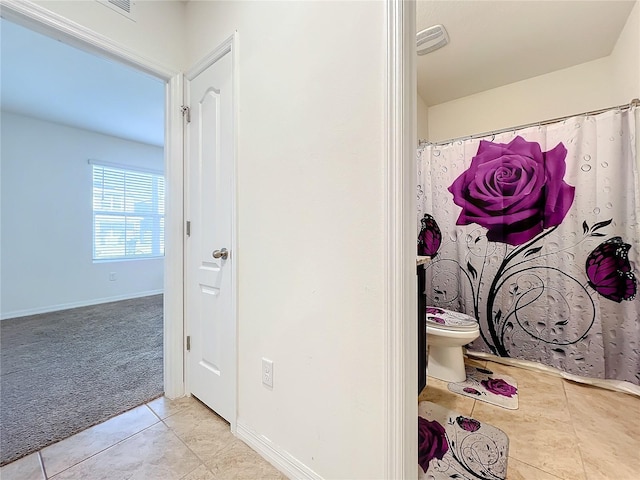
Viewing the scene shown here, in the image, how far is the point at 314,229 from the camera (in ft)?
3.41

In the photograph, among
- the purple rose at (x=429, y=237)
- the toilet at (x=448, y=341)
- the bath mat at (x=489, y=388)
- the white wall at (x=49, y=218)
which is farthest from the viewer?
the white wall at (x=49, y=218)

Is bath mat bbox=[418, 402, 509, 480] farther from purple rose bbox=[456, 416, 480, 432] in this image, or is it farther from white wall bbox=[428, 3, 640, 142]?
white wall bbox=[428, 3, 640, 142]

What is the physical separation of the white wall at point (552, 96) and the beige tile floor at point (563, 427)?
6.47ft

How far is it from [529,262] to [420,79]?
186cm

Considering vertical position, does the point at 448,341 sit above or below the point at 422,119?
below

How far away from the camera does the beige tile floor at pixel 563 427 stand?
1129 millimetres

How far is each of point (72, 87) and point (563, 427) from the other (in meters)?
4.77

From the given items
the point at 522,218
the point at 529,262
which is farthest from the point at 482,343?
the point at 522,218

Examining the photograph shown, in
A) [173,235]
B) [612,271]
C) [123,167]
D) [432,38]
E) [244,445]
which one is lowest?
[244,445]

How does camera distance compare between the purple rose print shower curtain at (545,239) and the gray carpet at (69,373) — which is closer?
the gray carpet at (69,373)

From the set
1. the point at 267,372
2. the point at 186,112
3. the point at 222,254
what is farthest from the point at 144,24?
the point at 267,372

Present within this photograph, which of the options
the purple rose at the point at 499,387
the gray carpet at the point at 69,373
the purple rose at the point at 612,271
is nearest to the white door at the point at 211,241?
the gray carpet at the point at 69,373

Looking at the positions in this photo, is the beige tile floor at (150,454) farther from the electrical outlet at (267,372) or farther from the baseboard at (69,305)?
the baseboard at (69,305)

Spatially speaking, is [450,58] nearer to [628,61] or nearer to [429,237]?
[628,61]
